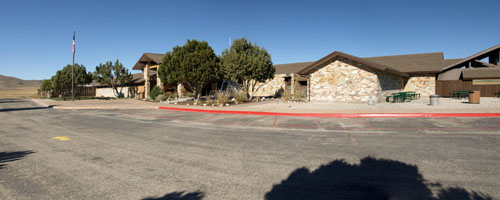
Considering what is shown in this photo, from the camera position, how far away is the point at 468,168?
3768 millimetres

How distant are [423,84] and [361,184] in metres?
25.4

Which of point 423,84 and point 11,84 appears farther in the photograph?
point 11,84

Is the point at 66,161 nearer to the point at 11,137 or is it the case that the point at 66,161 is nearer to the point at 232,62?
the point at 11,137

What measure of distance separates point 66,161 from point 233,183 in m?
3.40

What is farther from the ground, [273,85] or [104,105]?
[273,85]

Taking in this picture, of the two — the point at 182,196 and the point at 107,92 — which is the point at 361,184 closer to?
the point at 182,196

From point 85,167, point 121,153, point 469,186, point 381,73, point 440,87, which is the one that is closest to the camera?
point 469,186

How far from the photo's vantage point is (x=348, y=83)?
18.0 m

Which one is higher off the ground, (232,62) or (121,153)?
(232,62)

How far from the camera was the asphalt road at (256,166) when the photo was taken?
3.07m

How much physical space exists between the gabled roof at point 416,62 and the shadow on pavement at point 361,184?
2366 cm

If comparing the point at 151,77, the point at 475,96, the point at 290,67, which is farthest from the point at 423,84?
the point at 151,77

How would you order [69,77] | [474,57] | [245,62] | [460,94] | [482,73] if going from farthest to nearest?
[69,77] → [474,57] → [482,73] → [460,94] → [245,62]

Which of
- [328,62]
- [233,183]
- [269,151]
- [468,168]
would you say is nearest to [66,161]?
[233,183]
